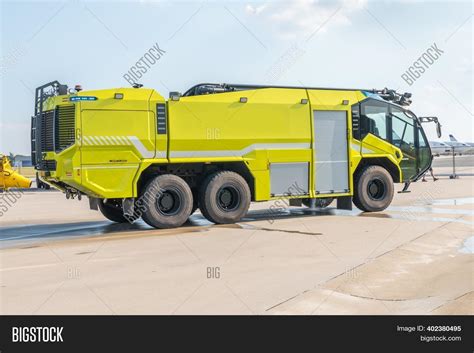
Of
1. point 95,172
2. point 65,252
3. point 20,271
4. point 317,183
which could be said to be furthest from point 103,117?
point 317,183

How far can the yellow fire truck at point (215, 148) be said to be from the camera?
11.3 metres

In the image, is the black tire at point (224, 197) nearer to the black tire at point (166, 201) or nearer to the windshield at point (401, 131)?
the black tire at point (166, 201)

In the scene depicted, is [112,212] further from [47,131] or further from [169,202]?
[47,131]

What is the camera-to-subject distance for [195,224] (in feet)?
41.6

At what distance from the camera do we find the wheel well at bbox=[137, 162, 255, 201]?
12.0 metres

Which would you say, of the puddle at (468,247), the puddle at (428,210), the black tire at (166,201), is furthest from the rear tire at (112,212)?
the puddle at (468,247)

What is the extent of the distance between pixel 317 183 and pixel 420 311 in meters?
8.44

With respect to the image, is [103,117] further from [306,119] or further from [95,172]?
[306,119]

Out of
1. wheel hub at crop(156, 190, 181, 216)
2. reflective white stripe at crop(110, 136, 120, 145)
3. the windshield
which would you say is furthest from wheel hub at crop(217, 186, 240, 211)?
the windshield

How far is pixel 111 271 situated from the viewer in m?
7.42

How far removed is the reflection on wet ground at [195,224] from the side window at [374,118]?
200 cm

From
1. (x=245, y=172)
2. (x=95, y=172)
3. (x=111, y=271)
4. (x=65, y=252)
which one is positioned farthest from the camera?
(x=245, y=172)

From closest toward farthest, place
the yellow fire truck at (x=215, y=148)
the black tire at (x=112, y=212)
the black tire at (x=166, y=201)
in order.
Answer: the yellow fire truck at (x=215, y=148) < the black tire at (x=166, y=201) < the black tire at (x=112, y=212)

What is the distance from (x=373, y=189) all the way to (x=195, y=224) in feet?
15.6
